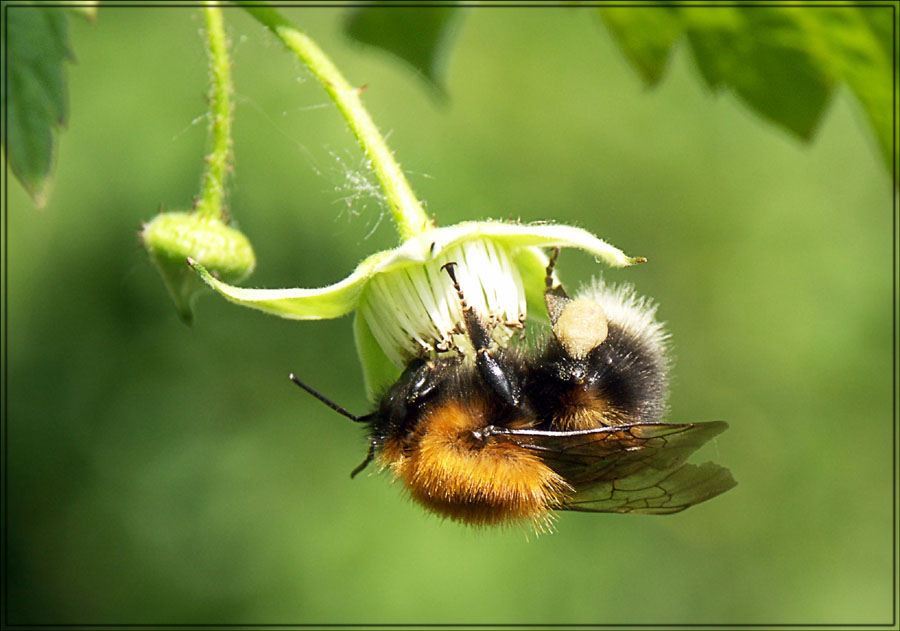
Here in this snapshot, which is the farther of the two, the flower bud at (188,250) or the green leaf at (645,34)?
the green leaf at (645,34)

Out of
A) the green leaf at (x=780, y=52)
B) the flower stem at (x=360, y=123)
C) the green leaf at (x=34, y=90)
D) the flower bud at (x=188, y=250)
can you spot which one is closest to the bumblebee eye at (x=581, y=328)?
the flower stem at (x=360, y=123)

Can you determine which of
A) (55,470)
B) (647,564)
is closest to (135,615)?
(55,470)

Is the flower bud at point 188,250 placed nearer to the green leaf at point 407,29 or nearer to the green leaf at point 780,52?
the green leaf at point 407,29

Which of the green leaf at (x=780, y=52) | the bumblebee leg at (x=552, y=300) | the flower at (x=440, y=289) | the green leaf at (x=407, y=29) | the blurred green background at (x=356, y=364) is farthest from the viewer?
the blurred green background at (x=356, y=364)

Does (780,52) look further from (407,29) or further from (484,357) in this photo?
(484,357)

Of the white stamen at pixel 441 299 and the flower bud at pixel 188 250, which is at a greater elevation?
the white stamen at pixel 441 299

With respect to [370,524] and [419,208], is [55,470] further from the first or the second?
[419,208]
